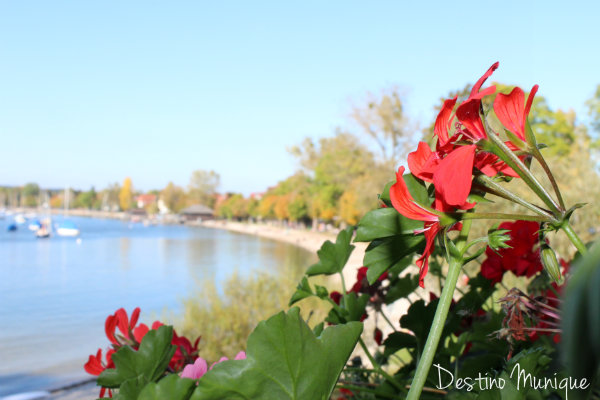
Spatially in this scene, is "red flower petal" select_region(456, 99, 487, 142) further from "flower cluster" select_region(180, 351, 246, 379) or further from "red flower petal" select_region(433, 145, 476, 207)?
"flower cluster" select_region(180, 351, 246, 379)

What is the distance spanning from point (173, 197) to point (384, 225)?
108530mm

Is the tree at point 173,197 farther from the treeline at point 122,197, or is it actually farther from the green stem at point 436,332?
the green stem at point 436,332

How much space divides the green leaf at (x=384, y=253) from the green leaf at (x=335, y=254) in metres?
0.31

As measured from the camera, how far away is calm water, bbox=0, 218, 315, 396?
36.7 ft

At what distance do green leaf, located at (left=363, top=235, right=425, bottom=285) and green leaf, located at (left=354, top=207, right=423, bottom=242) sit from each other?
0.02m

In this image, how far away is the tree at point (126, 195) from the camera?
11206cm

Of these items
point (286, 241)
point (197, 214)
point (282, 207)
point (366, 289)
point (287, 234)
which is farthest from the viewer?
point (197, 214)

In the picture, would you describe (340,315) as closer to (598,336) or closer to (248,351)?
(248,351)

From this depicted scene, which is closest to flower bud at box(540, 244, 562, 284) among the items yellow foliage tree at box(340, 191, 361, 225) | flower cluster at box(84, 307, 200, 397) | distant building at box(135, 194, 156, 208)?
flower cluster at box(84, 307, 200, 397)

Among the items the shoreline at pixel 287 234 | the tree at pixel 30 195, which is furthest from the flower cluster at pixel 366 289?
the tree at pixel 30 195

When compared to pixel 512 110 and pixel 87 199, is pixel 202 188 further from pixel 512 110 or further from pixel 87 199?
pixel 512 110

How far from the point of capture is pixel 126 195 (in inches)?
4412

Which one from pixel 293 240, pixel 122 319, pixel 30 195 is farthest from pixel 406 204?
pixel 30 195

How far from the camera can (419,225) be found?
559mm
